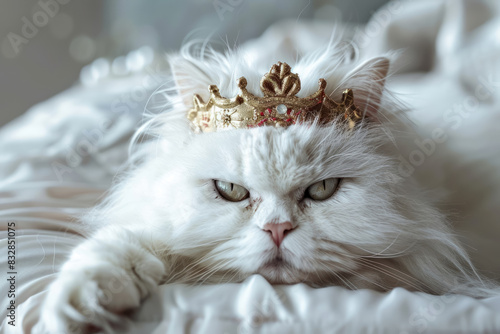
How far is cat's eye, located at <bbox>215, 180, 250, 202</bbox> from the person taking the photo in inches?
32.2

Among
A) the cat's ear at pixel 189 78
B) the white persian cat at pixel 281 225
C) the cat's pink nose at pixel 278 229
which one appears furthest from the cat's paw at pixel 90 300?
the cat's ear at pixel 189 78

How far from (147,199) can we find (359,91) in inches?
21.9

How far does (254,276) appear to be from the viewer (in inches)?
29.0

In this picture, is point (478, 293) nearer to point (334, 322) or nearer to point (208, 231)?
point (334, 322)

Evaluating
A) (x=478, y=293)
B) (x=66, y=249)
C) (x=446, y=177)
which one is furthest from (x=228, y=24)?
(x=478, y=293)

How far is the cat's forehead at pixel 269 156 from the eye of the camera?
2.53 ft

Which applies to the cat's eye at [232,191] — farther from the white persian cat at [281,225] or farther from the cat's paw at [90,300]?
the cat's paw at [90,300]

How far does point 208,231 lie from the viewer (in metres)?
0.78
